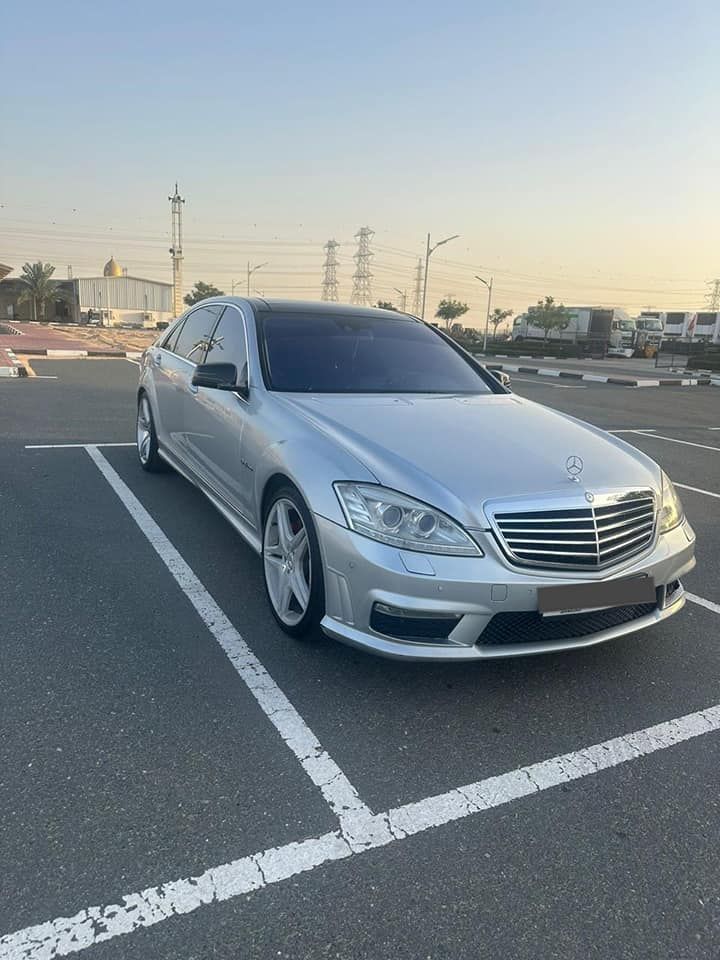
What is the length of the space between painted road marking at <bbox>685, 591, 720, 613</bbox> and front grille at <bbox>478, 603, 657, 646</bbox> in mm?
1303

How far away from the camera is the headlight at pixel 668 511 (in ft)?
9.95

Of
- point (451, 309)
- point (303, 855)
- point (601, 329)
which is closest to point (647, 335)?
point (601, 329)

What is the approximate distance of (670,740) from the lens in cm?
259

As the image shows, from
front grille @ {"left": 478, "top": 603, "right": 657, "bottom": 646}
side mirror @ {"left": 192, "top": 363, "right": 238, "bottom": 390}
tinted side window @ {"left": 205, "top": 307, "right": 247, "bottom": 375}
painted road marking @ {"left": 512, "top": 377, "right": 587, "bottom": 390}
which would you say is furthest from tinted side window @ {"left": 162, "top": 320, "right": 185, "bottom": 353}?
painted road marking @ {"left": 512, "top": 377, "right": 587, "bottom": 390}

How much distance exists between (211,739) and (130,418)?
718cm

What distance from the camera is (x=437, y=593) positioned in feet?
8.14

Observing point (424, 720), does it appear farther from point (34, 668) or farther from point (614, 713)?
point (34, 668)

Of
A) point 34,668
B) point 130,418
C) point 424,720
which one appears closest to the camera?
point 424,720

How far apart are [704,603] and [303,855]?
9.37ft

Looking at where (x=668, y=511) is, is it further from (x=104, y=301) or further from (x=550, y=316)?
(x=104, y=301)

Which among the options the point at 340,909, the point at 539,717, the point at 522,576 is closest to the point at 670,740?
the point at 539,717

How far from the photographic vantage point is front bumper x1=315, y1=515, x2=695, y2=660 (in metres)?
2.48

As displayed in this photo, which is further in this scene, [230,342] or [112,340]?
[112,340]

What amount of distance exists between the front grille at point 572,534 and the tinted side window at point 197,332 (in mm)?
2910
